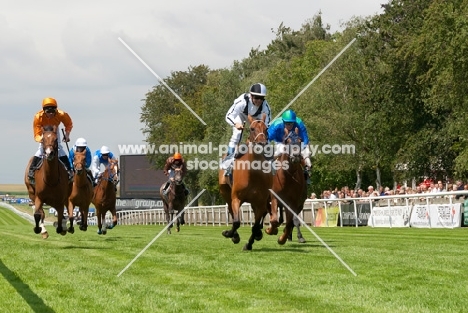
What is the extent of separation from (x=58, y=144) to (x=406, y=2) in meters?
47.2

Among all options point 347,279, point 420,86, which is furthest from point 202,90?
point 347,279

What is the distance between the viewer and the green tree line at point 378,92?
1996 inches

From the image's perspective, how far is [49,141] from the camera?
704 inches

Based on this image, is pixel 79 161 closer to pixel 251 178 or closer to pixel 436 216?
pixel 251 178

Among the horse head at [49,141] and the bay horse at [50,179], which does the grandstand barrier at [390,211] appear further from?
the horse head at [49,141]

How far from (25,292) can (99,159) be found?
17213 mm

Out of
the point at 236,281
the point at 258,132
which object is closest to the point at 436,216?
the point at 258,132

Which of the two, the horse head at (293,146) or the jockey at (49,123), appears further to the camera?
the jockey at (49,123)

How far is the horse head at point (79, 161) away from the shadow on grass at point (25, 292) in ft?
32.1

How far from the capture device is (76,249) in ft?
57.8

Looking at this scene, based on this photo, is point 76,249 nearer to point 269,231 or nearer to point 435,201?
point 269,231

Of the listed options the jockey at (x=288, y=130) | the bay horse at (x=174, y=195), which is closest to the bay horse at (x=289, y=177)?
the jockey at (x=288, y=130)

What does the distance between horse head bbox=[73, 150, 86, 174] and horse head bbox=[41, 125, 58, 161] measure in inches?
167

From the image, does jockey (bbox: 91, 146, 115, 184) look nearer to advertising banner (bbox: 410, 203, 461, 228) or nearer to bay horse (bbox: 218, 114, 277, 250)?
advertising banner (bbox: 410, 203, 461, 228)
